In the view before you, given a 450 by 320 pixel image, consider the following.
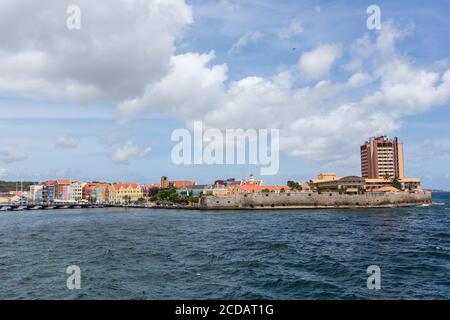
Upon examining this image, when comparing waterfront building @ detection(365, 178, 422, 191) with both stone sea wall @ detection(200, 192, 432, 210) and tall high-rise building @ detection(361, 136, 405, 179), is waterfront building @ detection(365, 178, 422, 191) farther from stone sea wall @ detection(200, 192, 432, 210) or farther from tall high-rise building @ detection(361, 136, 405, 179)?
stone sea wall @ detection(200, 192, 432, 210)

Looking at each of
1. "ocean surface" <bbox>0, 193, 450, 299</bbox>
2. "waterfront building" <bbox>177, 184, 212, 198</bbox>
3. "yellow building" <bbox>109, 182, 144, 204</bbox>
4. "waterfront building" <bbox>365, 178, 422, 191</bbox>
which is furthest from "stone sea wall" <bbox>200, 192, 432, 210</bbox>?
"ocean surface" <bbox>0, 193, 450, 299</bbox>

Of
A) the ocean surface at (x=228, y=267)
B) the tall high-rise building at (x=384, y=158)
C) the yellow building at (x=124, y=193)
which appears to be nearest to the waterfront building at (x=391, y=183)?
the tall high-rise building at (x=384, y=158)

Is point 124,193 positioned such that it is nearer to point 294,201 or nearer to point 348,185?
point 294,201

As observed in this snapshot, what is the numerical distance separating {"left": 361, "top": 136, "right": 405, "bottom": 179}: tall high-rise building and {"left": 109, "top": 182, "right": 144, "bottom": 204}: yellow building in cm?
11320

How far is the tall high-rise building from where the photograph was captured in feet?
620

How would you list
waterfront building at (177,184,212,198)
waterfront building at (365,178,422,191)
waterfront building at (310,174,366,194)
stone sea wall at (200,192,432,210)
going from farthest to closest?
waterfront building at (177,184,212,198), waterfront building at (365,178,422,191), waterfront building at (310,174,366,194), stone sea wall at (200,192,432,210)

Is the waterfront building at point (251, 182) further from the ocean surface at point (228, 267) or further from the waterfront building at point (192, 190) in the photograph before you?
the ocean surface at point (228, 267)

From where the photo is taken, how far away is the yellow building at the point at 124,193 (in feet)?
585

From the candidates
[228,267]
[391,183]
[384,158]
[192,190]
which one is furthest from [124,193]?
[228,267]

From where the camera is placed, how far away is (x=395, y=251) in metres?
34.9

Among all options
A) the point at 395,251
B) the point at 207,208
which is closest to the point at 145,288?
the point at 395,251

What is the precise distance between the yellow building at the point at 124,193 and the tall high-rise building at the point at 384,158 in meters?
113
